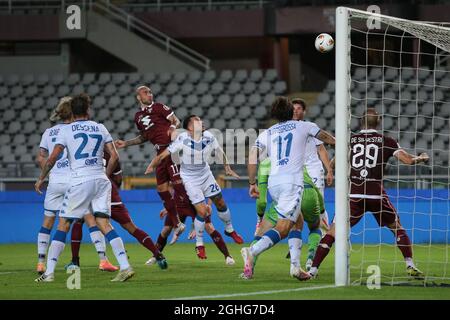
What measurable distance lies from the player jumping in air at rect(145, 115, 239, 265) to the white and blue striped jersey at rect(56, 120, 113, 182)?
3.00 meters

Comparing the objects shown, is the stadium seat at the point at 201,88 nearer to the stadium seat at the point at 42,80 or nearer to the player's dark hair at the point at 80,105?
the stadium seat at the point at 42,80

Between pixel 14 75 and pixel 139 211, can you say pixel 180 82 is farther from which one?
pixel 139 211

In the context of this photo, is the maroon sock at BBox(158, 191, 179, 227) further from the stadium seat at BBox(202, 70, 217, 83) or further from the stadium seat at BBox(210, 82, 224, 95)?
the stadium seat at BBox(202, 70, 217, 83)

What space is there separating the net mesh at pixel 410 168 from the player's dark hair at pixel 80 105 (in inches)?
103

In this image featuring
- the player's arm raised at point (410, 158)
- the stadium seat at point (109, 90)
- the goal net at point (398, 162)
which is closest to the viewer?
the goal net at point (398, 162)

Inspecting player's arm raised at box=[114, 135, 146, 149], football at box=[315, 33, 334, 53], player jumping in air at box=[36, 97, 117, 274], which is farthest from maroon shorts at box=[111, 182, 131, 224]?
football at box=[315, 33, 334, 53]

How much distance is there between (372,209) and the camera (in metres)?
10.4

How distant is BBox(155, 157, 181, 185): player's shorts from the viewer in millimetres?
14078

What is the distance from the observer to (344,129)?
30.1 feet

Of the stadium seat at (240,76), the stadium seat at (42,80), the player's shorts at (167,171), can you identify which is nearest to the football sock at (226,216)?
the player's shorts at (167,171)

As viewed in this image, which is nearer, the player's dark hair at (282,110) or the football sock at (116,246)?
the football sock at (116,246)

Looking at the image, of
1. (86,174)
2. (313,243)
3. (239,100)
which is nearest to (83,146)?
(86,174)

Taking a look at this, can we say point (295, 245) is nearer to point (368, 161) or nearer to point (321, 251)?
point (321, 251)

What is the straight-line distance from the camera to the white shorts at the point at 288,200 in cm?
957
